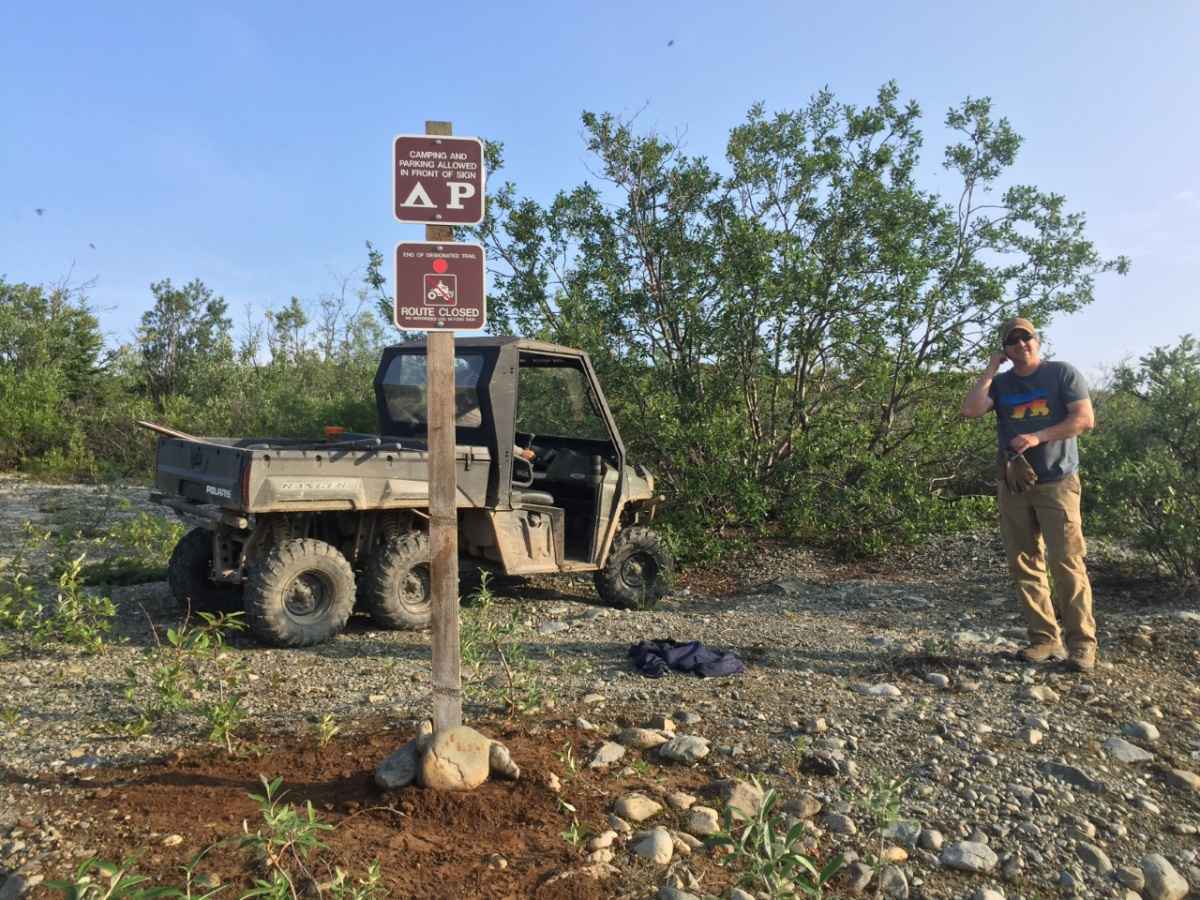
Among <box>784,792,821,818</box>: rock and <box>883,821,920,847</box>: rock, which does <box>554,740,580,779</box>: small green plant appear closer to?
<box>784,792,821,818</box>: rock

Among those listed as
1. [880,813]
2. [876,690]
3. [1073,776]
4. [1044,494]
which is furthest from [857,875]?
[1044,494]

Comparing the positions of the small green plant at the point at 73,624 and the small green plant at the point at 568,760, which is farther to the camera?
the small green plant at the point at 73,624

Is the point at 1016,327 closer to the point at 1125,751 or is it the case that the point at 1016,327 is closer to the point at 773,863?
the point at 1125,751

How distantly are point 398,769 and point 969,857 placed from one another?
1991mm

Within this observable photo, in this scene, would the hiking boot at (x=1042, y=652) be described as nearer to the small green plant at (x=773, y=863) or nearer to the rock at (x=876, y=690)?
the rock at (x=876, y=690)

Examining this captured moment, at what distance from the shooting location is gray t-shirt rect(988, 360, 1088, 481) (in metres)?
5.04

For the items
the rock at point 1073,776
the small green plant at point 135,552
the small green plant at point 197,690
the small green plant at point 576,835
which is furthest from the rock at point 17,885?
the small green plant at point 135,552

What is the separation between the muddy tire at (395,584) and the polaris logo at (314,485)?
60 centimetres

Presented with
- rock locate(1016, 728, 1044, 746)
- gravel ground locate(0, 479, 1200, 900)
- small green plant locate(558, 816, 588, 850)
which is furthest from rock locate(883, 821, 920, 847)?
rock locate(1016, 728, 1044, 746)

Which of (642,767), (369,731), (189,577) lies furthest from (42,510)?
(642,767)

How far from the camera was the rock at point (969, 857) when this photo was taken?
2.95m

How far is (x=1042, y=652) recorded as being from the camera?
5.23 meters

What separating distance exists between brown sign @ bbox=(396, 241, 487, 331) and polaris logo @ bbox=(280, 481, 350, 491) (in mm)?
2483

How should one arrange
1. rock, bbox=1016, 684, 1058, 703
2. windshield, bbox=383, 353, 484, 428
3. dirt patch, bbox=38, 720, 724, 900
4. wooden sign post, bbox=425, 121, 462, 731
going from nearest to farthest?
dirt patch, bbox=38, 720, 724, 900 → wooden sign post, bbox=425, 121, 462, 731 → rock, bbox=1016, 684, 1058, 703 → windshield, bbox=383, 353, 484, 428
